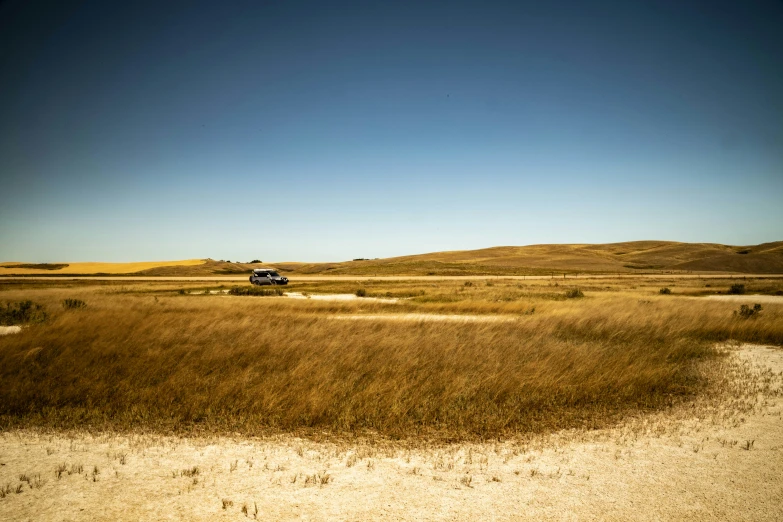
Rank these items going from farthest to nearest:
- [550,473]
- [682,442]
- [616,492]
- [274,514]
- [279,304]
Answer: [279,304]
[682,442]
[550,473]
[616,492]
[274,514]

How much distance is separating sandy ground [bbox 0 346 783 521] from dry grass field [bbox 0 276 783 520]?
25 millimetres

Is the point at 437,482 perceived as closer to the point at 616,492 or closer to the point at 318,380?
the point at 616,492

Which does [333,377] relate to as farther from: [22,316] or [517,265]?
[517,265]

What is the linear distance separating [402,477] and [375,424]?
1.66 meters

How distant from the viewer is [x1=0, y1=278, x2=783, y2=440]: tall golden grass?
6.28m

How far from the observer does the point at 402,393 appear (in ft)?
23.3

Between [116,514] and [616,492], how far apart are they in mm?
4811

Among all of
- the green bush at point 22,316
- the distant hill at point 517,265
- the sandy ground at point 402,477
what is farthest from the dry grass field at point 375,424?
the distant hill at point 517,265

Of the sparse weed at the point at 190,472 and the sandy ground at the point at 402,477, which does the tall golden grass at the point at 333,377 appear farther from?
the sparse weed at the point at 190,472

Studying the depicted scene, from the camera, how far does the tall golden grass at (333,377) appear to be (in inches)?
247

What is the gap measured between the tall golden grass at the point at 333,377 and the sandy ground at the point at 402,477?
2.11 feet

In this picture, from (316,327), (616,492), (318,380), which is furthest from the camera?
(316,327)

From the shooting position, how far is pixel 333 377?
7867 millimetres

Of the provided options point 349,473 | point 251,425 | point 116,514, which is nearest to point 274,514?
point 349,473
